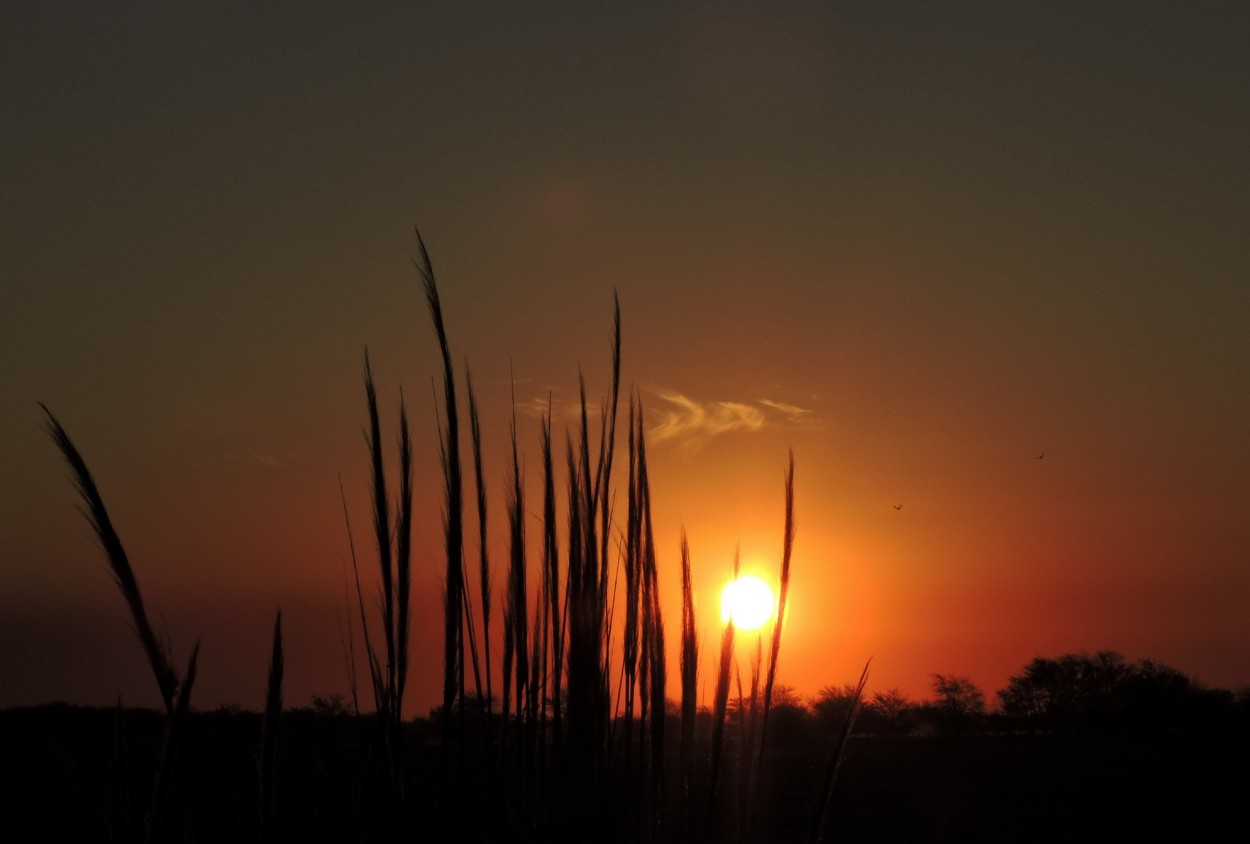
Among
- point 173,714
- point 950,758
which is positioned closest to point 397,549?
point 173,714

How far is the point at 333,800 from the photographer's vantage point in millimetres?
2734

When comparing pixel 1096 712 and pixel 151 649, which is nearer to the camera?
pixel 151 649

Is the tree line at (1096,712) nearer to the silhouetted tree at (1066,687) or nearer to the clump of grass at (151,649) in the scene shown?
the silhouetted tree at (1066,687)

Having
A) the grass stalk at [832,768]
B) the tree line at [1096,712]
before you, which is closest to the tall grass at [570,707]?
the grass stalk at [832,768]

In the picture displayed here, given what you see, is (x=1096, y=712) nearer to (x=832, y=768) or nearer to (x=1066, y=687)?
(x=1066, y=687)

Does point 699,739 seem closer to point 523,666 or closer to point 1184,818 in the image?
point 523,666

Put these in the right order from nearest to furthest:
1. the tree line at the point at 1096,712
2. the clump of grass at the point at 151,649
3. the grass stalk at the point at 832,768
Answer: the clump of grass at the point at 151,649 < the grass stalk at the point at 832,768 < the tree line at the point at 1096,712

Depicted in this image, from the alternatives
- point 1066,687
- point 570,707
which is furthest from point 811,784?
point 1066,687

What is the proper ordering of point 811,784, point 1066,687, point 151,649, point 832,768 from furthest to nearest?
point 1066,687 → point 811,784 → point 832,768 → point 151,649

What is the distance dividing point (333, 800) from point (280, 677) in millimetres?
1394

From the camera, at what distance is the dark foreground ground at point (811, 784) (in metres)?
2.06

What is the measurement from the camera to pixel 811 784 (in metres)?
11.1

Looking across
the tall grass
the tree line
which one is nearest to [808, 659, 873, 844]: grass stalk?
the tall grass

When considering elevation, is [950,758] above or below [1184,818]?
above
